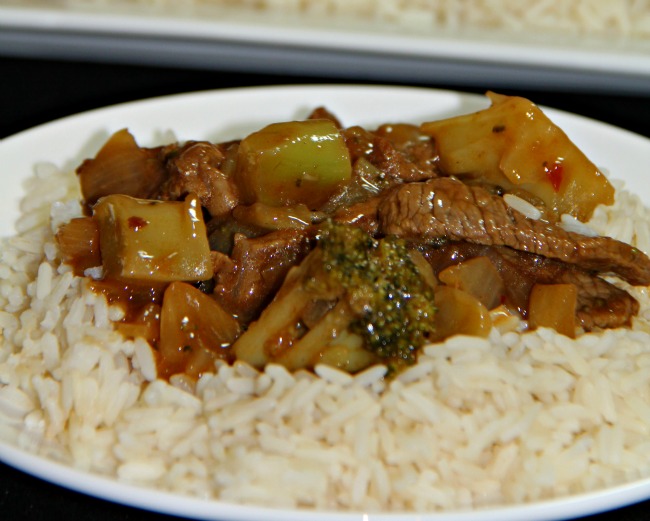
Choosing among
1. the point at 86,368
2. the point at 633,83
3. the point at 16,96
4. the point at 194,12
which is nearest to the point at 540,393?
the point at 86,368

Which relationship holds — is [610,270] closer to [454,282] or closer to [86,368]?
[454,282]

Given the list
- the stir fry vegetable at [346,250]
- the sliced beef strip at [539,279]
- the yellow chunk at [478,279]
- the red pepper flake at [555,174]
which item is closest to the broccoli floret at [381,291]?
the stir fry vegetable at [346,250]

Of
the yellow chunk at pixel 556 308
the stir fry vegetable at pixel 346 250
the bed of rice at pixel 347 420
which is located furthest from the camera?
the yellow chunk at pixel 556 308

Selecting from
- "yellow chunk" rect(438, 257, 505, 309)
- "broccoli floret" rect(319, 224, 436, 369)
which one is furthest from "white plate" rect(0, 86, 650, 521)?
"broccoli floret" rect(319, 224, 436, 369)

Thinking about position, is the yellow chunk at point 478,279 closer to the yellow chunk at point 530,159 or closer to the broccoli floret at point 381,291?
the broccoli floret at point 381,291

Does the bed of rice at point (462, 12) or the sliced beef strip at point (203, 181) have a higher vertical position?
the bed of rice at point (462, 12)

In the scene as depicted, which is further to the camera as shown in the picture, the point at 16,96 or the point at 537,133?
the point at 16,96

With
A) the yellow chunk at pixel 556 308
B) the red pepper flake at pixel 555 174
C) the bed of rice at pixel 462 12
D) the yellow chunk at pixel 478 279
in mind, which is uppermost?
the bed of rice at pixel 462 12
